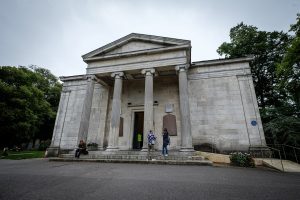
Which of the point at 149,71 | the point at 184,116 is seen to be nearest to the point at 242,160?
the point at 184,116

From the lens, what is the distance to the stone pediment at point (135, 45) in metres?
13.3

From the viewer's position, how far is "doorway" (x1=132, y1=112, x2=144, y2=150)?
51.3 ft

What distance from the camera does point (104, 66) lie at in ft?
48.3

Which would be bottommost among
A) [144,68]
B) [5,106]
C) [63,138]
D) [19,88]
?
[63,138]

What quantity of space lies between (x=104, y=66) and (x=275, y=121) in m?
14.4

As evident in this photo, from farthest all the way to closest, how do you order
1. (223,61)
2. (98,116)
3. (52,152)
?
(98,116)
(52,152)
(223,61)

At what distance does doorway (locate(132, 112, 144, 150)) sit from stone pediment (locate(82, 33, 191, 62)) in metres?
6.20

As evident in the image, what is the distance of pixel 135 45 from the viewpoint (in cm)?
1461

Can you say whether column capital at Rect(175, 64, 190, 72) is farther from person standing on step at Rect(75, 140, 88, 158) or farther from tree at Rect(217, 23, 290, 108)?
tree at Rect(217, 23, 290, 108)

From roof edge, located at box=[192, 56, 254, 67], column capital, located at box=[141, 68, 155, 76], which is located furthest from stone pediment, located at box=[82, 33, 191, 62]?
roof edge, located at box=[192, 56, 254, 67]

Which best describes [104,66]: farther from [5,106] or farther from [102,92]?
[5,106]

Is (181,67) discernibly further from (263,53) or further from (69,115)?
(69,115)

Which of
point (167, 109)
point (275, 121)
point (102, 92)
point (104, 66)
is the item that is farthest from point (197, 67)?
point (102, 92)

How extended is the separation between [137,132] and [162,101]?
A: 4.00m
